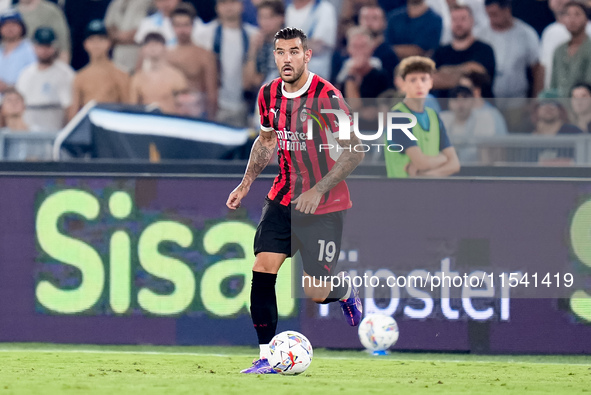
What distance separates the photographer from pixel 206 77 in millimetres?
10859

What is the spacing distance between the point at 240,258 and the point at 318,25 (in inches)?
155

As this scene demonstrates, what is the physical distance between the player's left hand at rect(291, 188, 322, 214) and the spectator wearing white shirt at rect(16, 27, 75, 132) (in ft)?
20.2

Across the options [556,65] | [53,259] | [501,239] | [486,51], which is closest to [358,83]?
[486,51]

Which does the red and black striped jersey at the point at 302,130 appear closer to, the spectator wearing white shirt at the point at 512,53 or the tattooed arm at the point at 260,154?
the tattooed arm at the point at 260,154

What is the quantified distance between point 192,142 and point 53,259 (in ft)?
6.11

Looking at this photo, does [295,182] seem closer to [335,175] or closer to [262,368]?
[335,175]

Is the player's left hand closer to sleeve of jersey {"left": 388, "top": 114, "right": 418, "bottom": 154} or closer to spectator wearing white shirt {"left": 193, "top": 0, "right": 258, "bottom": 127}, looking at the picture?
sleeve of jersey {"left": 388, "top": 114, "right": 418, "bottom": 154}

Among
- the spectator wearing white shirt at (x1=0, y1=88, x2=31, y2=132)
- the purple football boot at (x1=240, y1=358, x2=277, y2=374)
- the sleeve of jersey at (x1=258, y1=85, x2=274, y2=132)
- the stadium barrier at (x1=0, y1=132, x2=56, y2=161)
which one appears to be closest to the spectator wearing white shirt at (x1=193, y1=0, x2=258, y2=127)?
the stadium barrier at (x1=0, y1=132, x2=56, y2=161)

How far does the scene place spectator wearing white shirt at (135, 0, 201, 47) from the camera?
36.9 ft

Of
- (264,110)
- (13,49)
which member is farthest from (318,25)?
(264,110)

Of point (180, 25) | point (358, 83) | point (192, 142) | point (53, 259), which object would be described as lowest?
point (53, 259)

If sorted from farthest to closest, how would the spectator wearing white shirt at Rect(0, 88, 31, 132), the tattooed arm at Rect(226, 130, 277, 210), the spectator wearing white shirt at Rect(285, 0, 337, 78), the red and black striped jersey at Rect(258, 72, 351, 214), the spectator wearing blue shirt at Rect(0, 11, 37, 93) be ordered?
the spectator wearing blue shirt at Rect(0, 11, 37, 93) < the spectator wearing white shirt at Rect(0, 88, 31, 132) < the spectator wearing white shirt at Rect(285, 0, 337, 78) < the tattooed arm at Rect(226, 130, 277, 210) < the red and black striped jersey at Rect(258, 72, 351, 214)

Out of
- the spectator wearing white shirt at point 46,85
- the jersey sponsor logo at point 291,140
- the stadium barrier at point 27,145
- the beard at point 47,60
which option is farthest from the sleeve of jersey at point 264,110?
the beard at point 47,60

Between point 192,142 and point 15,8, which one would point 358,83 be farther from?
point 15,8
